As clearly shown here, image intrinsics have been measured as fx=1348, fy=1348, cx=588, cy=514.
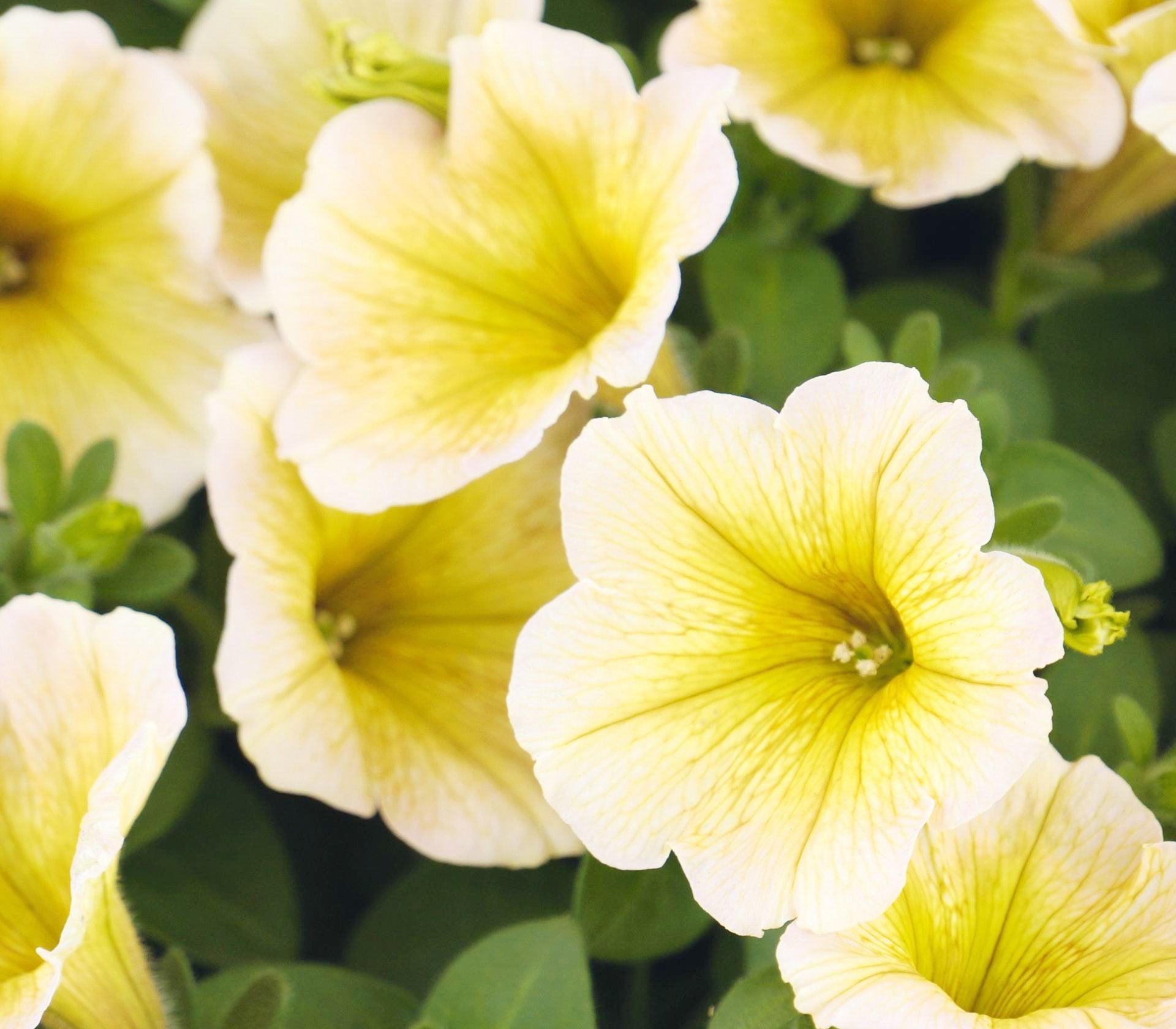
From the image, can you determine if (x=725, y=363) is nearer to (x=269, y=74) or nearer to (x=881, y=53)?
(x=881, y=53)

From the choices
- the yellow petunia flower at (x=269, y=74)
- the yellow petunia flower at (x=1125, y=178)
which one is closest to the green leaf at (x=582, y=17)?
the yellow petunia flower at (x=269, y=74)

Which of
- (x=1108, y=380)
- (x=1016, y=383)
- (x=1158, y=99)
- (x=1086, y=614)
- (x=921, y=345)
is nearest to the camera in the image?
(x=1086, y=614)

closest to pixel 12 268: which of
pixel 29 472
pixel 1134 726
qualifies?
pixel 29 472

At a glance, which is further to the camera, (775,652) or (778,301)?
(778,301)

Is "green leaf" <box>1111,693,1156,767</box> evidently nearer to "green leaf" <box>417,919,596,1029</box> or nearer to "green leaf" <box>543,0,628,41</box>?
"green leaf" <box>417,919,596,1029</box>

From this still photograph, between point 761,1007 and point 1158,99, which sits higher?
point 1158,99
